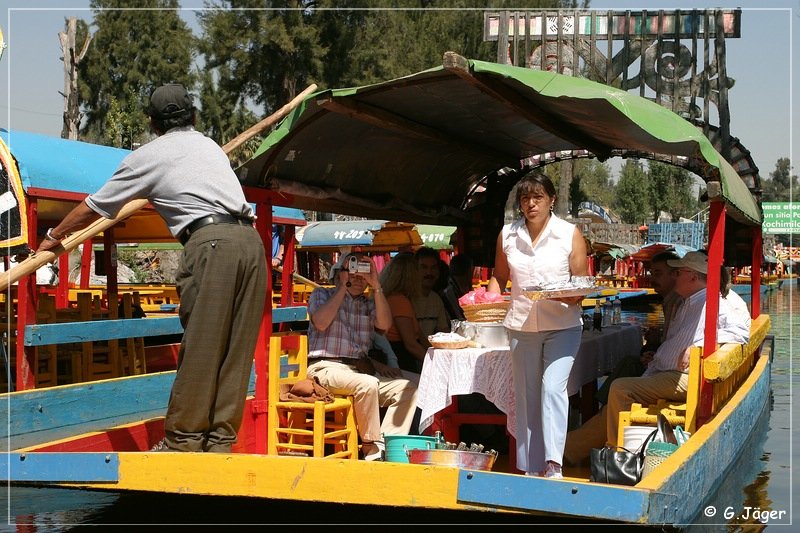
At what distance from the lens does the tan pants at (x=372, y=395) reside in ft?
24.0

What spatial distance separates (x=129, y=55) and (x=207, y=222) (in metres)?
44.0

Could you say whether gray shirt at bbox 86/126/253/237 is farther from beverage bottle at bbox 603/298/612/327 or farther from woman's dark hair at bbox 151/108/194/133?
beverage bottle at bbox 603/298/612/327

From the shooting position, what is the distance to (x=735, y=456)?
846 cm

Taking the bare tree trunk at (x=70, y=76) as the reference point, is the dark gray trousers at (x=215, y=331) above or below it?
below

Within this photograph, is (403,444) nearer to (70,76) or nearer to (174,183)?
(174,183)

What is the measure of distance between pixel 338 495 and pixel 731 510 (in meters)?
3.69

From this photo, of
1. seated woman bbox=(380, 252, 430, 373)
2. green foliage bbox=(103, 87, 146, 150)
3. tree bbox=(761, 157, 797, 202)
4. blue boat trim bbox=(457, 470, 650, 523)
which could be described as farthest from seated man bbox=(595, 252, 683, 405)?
tree bbox=(761, 157, 797, 202)

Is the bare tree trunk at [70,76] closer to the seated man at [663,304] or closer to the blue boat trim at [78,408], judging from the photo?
the blue boat trim at [78,408]

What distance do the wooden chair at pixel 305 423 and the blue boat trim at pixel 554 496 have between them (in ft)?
6.79

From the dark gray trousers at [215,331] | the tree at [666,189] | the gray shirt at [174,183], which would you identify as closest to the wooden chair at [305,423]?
the dark gray trousers at [215,331]

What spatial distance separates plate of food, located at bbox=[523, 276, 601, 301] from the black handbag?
0.90 metres

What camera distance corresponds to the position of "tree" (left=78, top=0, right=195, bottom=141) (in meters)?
46.4

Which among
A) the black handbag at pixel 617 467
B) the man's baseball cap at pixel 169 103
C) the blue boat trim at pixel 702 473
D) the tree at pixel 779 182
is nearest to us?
the blue boat trim at pixel 702 473

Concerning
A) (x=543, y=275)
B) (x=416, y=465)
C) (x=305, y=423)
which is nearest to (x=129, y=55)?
(x=305, y=423)
